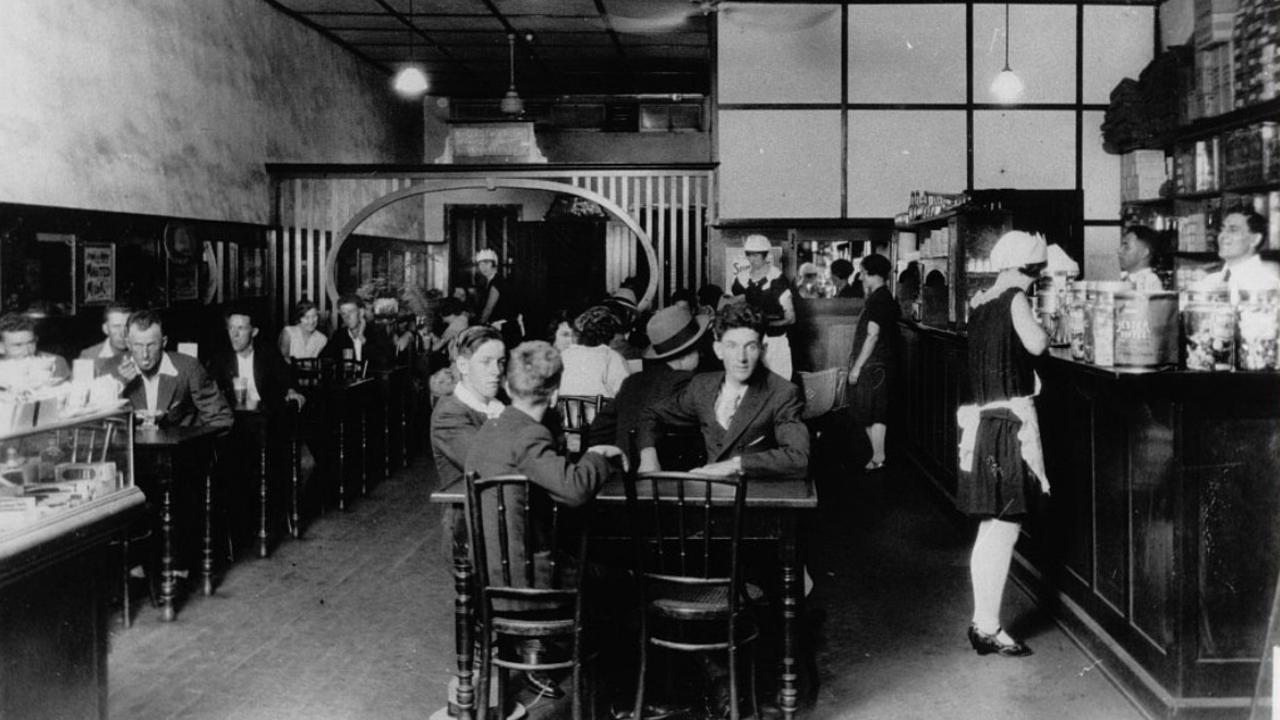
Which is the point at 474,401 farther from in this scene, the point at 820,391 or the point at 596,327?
the point at 820,391

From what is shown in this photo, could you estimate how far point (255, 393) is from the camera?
264 inches

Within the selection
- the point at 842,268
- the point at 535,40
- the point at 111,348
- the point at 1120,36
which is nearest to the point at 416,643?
the point at 111,348

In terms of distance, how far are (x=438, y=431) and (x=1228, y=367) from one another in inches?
115

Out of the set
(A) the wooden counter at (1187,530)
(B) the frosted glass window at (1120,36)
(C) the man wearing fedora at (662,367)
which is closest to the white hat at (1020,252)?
(A) the wooden counter at (1187,530)

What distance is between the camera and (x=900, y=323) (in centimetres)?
885

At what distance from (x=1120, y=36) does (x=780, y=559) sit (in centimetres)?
819

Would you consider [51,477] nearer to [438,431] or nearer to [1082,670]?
[438,431]

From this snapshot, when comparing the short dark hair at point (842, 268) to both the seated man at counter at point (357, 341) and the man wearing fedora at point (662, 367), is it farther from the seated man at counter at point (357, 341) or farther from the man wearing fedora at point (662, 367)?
the man wearing fedora at point (662, 367)

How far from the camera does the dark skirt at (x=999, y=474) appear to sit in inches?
175

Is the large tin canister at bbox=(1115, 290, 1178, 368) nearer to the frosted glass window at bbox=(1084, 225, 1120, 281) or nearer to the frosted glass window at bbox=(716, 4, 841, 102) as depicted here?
the frosted glass window at bbox=(1084, 225, 1120, 281)

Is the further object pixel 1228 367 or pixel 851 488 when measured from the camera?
pixel 851 488

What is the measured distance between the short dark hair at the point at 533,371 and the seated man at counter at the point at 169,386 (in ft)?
8.99

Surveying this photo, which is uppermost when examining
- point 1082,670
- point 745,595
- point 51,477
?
point 51,477

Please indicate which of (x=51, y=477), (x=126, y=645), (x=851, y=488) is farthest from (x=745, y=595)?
(x=851, y=488)
